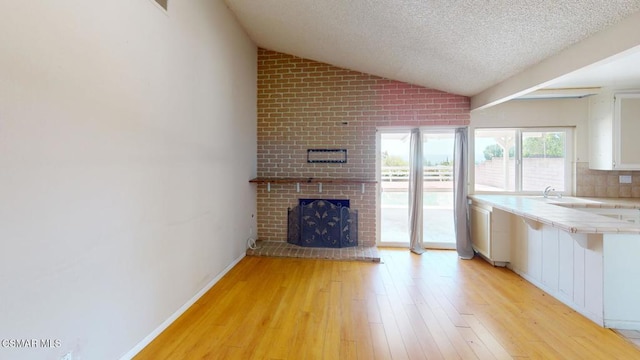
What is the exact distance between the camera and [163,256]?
2.18 metres

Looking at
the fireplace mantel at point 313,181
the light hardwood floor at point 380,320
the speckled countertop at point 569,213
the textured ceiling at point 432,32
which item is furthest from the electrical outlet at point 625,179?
the fireplace mantel at point 313,181

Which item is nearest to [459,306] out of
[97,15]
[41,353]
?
[41,353]

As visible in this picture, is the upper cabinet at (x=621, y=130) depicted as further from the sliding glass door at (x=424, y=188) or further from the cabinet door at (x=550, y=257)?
the sliding glass door at (x=424, y=188)

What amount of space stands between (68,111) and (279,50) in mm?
3348

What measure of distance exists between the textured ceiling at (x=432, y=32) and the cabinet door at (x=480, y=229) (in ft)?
5.61

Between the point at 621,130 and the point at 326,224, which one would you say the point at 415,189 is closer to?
the point at 326,224

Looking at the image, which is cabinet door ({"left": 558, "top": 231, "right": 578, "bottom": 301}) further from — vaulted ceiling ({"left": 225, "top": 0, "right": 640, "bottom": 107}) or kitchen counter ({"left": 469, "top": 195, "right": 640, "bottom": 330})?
vaulted ceiling ({"left": 225, "top": 0, "right": 640, "bottom": 107})

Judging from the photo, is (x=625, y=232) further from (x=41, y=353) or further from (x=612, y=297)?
(x=41, y=353)

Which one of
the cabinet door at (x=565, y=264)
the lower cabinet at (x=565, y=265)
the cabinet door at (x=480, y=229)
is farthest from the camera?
the cabinet door at (x=480, y=229)

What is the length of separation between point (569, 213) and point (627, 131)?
6.36 feet

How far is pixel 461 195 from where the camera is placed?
3996mm

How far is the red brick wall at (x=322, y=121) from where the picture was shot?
4195 mm

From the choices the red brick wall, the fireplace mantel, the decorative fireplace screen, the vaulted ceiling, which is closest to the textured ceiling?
the vaulted ceiling

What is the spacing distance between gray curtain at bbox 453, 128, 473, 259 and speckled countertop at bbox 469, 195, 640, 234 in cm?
19
